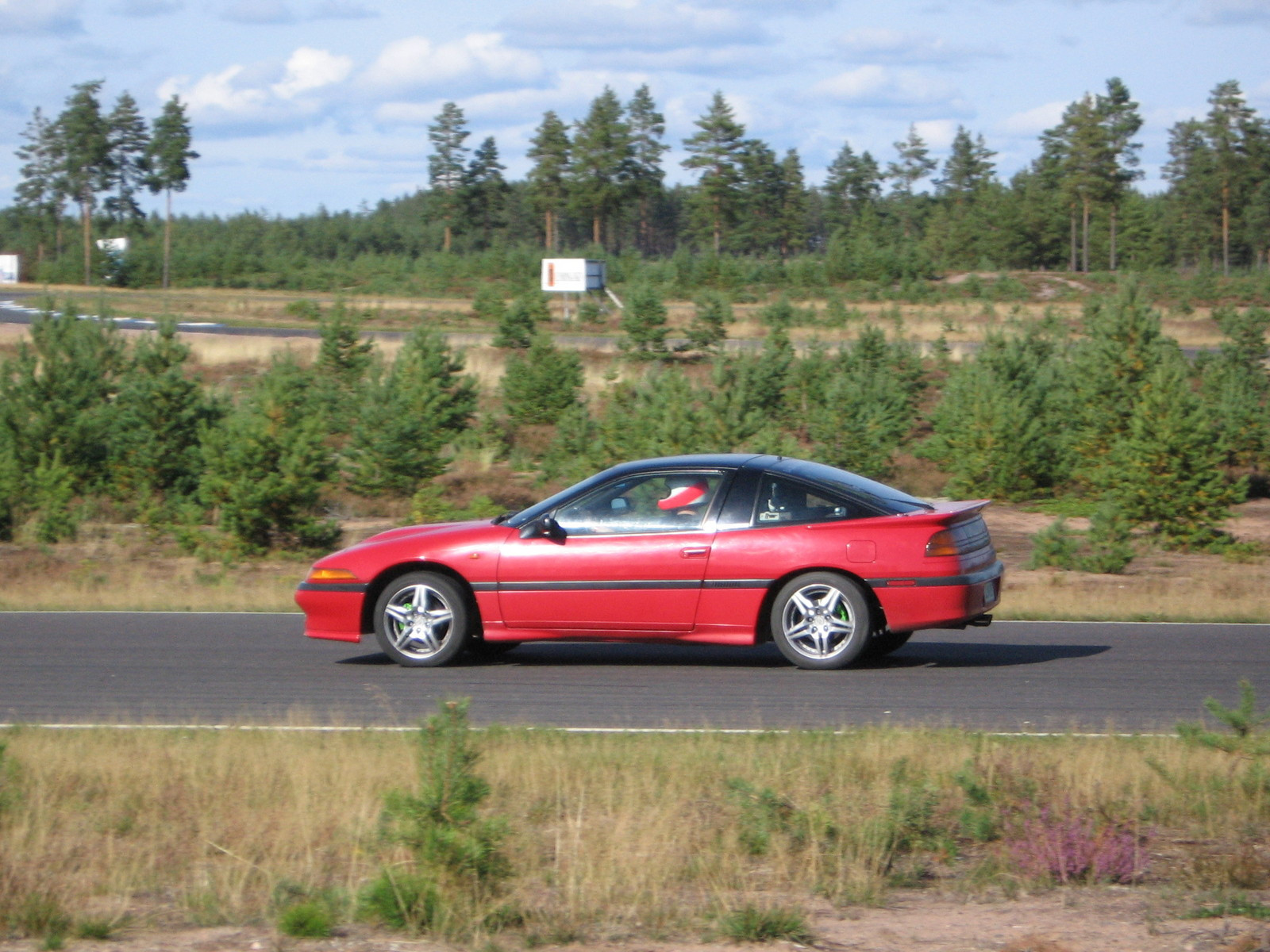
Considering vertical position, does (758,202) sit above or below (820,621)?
above

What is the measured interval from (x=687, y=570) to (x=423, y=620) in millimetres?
1962

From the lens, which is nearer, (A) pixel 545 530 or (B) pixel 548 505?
(A) pixel 545 530

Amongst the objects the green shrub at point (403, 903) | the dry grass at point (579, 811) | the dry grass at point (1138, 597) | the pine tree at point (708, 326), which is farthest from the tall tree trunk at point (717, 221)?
the green shrub at point (403, 903)

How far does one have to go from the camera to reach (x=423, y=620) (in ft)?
33.0

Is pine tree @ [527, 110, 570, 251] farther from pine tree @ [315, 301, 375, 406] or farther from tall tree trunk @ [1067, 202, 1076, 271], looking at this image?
pine tree @ [315, 301, 375, 406]

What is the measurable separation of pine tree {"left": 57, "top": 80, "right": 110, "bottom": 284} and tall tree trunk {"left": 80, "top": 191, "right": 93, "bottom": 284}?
1.4 inches

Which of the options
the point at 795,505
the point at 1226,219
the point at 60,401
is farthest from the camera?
the point at 1226,219

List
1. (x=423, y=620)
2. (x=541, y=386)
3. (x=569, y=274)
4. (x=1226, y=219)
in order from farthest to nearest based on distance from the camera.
Answer: (x=1226, y=219)
(x=569, y=274)
(x=541, y=386)
(x=423, y=620)

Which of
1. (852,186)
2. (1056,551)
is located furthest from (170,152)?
(1056,551)

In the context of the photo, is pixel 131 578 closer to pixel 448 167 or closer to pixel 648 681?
pixel 648 681

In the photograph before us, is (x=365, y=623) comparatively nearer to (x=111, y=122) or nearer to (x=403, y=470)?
(x=403, y=470)

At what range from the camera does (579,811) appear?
589cm

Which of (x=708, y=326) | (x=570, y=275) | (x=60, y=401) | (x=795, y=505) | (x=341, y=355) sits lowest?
(x=795, y=505)

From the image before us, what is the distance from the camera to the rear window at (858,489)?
9.75 m
